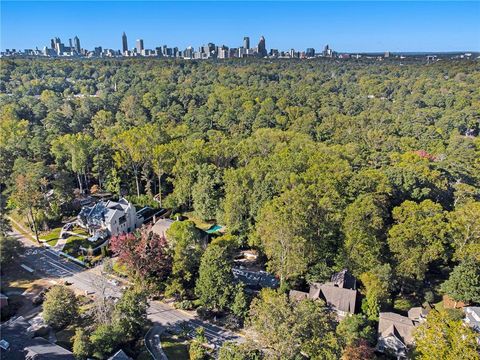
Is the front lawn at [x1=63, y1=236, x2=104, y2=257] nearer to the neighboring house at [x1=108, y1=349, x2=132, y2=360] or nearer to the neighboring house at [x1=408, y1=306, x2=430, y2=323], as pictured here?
the neighboring house at [x1=108, y1=349, x2=132, y2=360]

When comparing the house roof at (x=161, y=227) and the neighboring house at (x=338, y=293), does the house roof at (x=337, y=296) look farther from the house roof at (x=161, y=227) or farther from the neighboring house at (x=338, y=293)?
the house roof at (x=161, y=227)

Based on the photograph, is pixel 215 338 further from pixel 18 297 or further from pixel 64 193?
pixel 64 193

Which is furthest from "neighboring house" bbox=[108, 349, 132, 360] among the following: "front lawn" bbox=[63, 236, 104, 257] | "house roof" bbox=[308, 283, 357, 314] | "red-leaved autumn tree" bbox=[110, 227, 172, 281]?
"front lawn" bbox=[63, 236, 104, 257]

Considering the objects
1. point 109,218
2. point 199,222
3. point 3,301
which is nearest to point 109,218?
point 109,218

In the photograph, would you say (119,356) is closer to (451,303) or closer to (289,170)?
(289,170)

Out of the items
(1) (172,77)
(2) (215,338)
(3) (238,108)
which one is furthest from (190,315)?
(1) (172,77)
